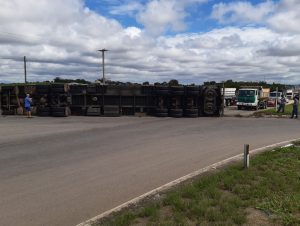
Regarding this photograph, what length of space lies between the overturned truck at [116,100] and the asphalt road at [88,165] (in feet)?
32.8

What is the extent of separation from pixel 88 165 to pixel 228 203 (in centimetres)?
440

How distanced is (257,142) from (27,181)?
29.1ft

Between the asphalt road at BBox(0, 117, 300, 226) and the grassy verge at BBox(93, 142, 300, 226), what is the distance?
0.82 metres

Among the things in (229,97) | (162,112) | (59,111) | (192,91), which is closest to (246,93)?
(229,97)

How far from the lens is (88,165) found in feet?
29.1

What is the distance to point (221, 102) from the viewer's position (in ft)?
86.3

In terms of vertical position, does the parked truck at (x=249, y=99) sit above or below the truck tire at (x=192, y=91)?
below

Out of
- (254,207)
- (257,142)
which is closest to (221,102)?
(257,142)

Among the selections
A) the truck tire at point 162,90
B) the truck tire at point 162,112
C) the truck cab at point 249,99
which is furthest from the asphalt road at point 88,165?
the truck cab at point 249,99

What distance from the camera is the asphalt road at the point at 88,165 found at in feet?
18.7

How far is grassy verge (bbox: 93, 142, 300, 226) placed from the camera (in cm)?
479

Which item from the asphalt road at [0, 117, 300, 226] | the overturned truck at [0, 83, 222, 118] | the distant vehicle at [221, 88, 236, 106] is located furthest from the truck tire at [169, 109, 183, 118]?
the distant vehicle at [221, 88, 236, 106]

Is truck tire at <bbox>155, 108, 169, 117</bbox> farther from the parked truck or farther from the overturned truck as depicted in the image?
the parked truck

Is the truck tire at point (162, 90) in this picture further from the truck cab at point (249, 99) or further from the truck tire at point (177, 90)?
the truck cab at point (249, 99)
